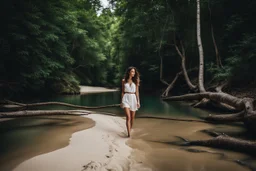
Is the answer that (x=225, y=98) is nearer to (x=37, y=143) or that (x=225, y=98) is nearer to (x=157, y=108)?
(x=157, y=108)

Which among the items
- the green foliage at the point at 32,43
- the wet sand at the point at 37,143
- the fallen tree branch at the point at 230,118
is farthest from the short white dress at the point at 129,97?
the green foliage at the point at 32,43

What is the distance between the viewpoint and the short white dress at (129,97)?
4815 millimetres

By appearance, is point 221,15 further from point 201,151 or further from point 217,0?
point 201,151

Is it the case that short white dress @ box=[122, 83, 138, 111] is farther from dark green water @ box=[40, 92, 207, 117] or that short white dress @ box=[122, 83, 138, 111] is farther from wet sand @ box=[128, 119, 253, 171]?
dark green water @ box=[40, 92, 207, 117]

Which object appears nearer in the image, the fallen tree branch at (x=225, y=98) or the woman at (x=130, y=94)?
the woman at (x=130, y=94)

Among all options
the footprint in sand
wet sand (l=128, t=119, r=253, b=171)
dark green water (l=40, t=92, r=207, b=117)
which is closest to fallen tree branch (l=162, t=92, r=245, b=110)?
dark green water (l=40, t=92, r=207, b=117)

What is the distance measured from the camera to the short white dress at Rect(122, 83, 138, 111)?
482cm

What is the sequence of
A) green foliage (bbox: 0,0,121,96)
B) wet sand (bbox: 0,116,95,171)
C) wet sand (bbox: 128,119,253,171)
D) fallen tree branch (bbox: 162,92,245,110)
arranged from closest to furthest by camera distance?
wet sand (bbox: 0,116,95,171) < wet sand (bbox: 128,119,253,171) < fallen tree branch (bbox: 162,92,245,110) < green foliage (bbox: 0,0,121,96)

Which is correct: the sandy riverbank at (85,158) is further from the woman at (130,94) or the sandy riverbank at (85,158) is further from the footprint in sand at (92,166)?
the woman at (130,94)

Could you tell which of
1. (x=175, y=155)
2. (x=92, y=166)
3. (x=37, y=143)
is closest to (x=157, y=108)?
(x=175, y=155)

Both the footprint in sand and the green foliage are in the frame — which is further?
the green foliage

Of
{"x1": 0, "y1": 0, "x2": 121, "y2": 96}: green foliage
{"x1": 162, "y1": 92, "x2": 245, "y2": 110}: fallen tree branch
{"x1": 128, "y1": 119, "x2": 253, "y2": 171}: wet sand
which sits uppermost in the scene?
{"x1": 0, "y1": 0, "x2": 121, "y2": 96}: green foliage

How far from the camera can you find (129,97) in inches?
191

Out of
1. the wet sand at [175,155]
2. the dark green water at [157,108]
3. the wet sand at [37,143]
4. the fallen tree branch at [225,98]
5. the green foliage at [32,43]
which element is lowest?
the dark green water at [157,108]
